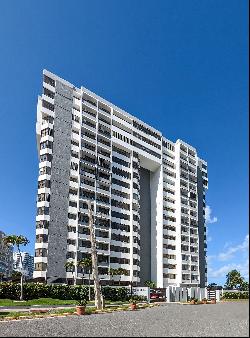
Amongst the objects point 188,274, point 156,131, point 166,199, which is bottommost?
point 188,274

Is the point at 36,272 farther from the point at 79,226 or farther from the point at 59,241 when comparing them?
the point at 79,226

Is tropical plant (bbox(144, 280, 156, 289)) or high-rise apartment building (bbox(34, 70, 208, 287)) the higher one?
high-rise apartment building (bbox(34, 70, 208, 287))

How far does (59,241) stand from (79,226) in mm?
7472

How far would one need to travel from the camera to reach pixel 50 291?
230ft

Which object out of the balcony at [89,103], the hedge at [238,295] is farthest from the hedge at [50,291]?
the balcony at [89,103]

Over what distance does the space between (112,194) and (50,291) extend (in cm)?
4345

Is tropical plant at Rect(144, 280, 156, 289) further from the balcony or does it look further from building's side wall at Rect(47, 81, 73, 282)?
the balcony

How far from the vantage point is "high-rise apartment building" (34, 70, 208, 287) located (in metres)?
92.0

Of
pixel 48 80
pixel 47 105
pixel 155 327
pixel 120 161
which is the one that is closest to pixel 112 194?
pixel 120 161

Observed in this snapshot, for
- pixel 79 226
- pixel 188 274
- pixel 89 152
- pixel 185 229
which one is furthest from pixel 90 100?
pixel 188 274

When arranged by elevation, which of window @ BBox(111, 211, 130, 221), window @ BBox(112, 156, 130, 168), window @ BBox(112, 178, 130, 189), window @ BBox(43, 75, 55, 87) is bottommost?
window @ BBox(111, 211, 130, 221)

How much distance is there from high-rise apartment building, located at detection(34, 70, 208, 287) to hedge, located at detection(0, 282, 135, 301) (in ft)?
44.4

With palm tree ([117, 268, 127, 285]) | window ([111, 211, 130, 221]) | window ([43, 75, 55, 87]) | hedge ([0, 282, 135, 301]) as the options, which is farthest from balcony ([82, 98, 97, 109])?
hedge ([0, 282, 135, 301])

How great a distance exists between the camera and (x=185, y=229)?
438 feet
